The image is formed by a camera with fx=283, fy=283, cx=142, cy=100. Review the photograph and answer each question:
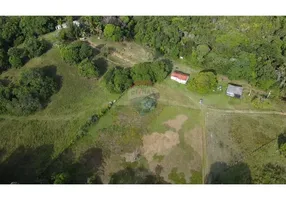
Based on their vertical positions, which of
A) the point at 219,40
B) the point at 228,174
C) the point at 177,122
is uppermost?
the point at 219,40

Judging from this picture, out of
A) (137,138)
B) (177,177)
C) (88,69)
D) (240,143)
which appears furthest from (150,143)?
(88,69)

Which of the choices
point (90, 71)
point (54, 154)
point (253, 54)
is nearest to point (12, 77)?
point (90, 71)

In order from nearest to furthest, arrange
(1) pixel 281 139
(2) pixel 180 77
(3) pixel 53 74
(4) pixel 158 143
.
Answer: (4) pixel 158 143
(1) pixel 281 139
(2) pixel 180 77
(3) pixel 53 74

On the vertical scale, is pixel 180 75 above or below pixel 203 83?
below

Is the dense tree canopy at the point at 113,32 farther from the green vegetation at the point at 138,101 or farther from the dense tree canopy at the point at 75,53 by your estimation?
the dense tree canopy at the point at 75,53

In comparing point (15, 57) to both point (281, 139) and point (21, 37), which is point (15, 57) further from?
point (281, 139)

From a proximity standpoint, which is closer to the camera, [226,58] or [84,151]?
[84,151]

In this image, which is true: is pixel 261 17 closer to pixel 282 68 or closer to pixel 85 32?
pixel 282 68

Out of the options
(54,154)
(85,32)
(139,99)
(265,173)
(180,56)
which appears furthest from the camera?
(85,32)
